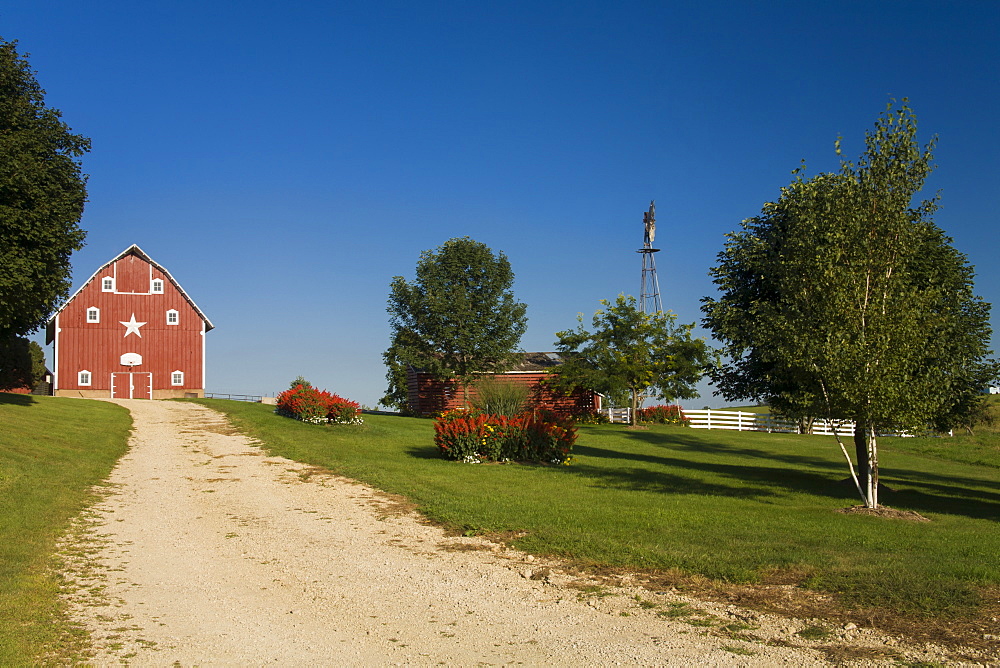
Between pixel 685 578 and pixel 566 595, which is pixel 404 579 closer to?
pixel 566 595

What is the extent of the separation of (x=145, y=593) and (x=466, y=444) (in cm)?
1228

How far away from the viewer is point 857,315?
1356 cm

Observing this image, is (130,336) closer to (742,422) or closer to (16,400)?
(16,400)

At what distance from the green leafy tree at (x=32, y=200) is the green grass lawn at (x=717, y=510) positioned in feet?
26.3

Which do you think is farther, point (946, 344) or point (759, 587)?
point (946, 344)

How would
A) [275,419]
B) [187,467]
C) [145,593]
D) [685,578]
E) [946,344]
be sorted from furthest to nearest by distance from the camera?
[275,419], [187,467], [946,344], [685,578], [145,593]

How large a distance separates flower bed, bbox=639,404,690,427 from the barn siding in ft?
91.2

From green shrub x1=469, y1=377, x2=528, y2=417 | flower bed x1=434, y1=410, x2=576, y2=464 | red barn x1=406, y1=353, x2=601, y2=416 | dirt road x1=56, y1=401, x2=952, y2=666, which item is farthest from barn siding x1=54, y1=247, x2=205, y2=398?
dirt road x1=56, y1=401, x2=952, y2=666

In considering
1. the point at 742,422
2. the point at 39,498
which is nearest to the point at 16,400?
the point at 39,498

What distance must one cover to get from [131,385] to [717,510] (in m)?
43.5

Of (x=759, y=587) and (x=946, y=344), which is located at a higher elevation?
(x=946, y=344)

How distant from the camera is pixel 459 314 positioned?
4153 centimetres

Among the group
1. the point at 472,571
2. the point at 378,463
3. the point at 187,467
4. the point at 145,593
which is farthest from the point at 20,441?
the point at 472,571

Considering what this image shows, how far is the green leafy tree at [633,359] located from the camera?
40.6 m
